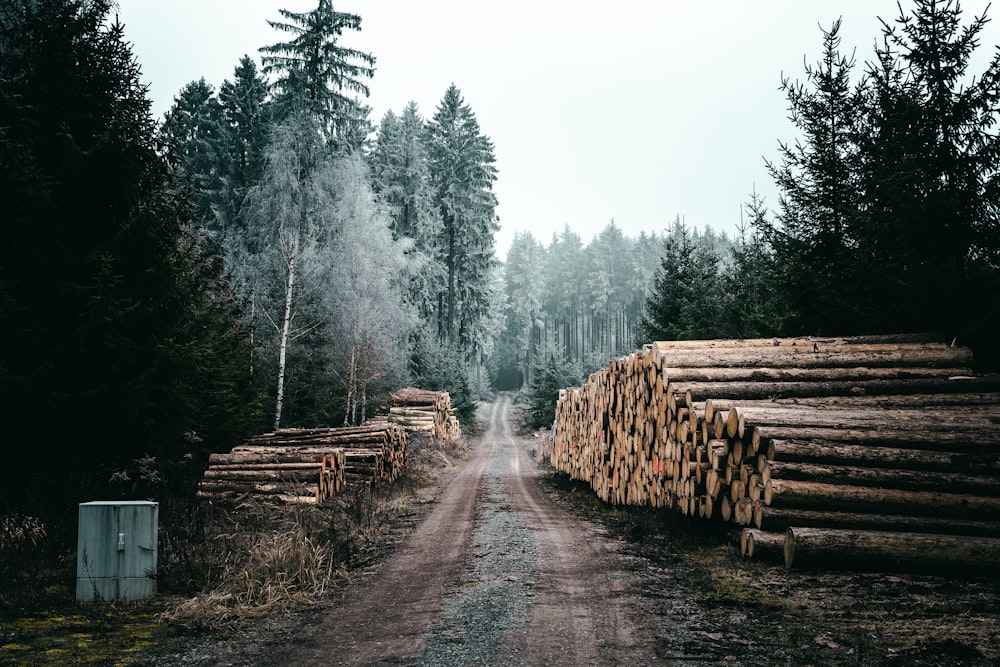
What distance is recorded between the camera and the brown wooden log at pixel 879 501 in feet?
20.6

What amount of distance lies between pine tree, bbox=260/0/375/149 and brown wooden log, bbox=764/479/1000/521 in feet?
84.3

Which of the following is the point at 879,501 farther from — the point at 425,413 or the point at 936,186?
the point at 425,413

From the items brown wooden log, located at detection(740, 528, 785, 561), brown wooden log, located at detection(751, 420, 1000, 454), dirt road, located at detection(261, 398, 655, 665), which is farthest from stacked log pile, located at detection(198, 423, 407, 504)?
brown wooden log, located at detection(751, 420, 1000, 454)

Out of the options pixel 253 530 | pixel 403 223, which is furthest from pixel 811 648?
pixel 403 223

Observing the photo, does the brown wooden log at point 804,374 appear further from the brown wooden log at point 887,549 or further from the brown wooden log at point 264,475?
the brown wooden log at point 264,475

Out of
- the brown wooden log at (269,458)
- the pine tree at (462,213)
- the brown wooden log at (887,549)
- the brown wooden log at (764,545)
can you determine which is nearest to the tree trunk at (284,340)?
the brown wooden log at (269,458)

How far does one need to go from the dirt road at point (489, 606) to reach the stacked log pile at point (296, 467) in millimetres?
2818

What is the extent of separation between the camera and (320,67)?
2811 centimetres

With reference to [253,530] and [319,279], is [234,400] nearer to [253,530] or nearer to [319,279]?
[253,530]

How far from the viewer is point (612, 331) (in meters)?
77.6

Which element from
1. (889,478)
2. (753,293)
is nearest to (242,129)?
(753,293)

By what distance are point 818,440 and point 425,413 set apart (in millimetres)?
22696

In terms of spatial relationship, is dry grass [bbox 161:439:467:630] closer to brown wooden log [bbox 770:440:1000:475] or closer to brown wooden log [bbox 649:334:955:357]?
brown wooden log [bbox 770:440:1000:475]

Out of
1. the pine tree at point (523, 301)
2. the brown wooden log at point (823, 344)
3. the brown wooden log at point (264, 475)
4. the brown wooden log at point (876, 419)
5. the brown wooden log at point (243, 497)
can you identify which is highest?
the pine tree at point (523, 301)
